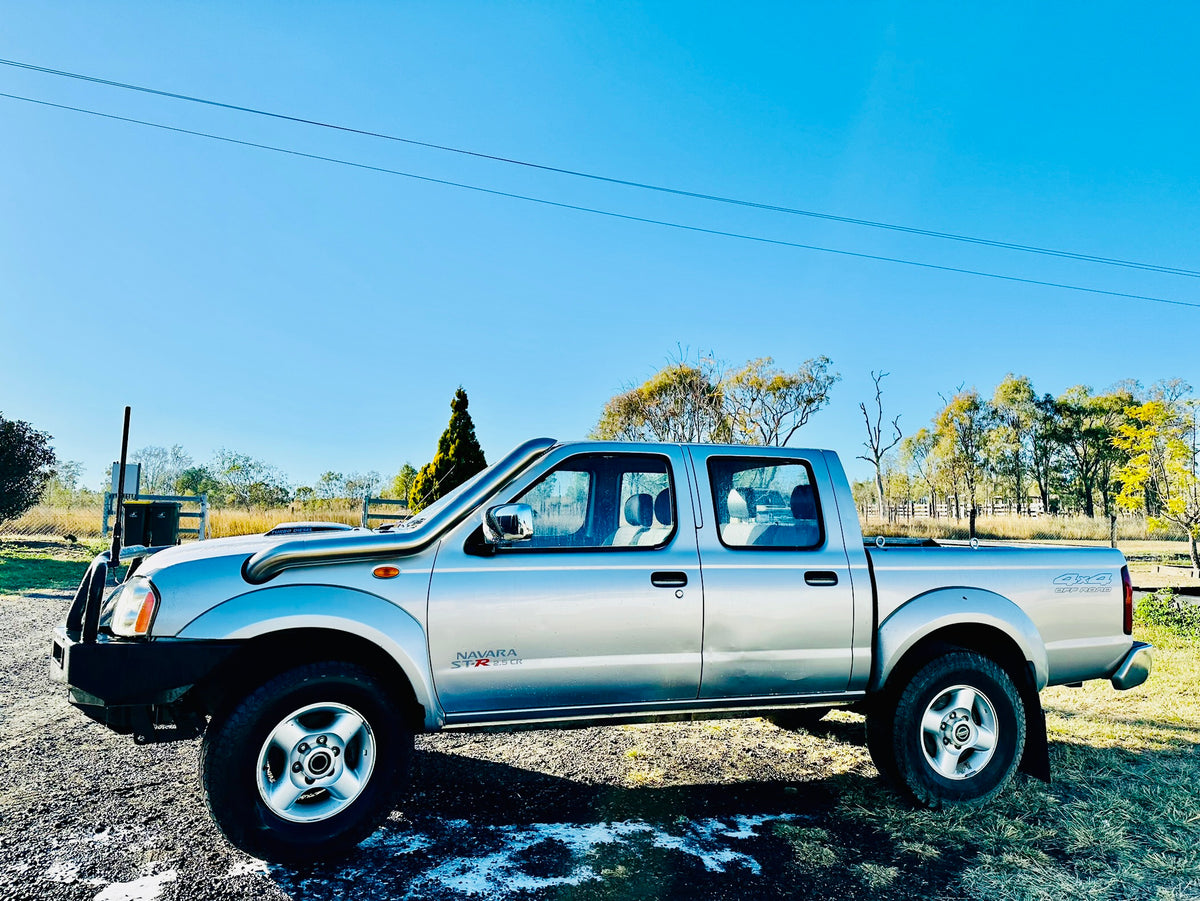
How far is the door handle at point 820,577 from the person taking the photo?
4.39 meters

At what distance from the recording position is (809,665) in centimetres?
435

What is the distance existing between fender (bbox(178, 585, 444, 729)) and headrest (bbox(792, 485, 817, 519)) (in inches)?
87.7

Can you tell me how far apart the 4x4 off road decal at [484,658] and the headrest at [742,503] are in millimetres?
1457

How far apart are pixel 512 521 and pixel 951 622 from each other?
2.61 meters

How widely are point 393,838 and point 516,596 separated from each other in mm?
1350

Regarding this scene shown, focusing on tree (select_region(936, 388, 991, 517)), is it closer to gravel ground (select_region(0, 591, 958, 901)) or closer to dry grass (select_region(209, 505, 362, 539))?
dry grass (select_region(209, 505, 362, 539))

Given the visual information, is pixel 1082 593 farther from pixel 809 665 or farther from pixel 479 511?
pixel 479 511

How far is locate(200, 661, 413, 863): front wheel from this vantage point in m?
3.45

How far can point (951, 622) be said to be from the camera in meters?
4.53

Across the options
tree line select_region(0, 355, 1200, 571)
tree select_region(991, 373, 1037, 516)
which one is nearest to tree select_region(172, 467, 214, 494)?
tree line select_region(0, 355, 1200, 571)

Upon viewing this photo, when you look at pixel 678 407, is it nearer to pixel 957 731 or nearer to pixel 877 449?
pixel 877 449

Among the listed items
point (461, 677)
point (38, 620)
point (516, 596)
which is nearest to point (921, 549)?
point (516, 596)

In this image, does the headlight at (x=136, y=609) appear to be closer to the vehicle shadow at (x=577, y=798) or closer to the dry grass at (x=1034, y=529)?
the vehicle shadow at (x=577, y=798)

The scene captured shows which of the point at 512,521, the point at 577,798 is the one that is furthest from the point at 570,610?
the point at 577,798
